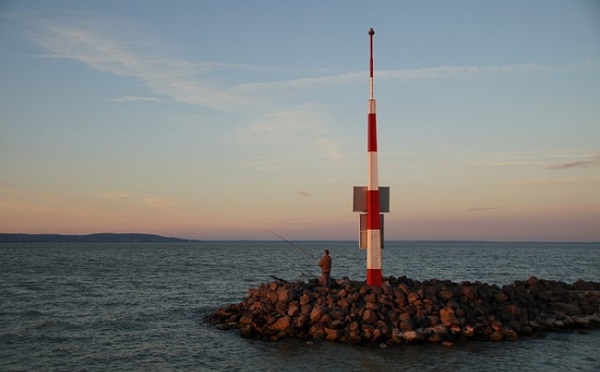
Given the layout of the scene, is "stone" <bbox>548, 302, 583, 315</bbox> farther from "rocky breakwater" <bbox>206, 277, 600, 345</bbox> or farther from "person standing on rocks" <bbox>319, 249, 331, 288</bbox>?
"person standing on rocks" <bbox>319, 249, 331, 288</bbox>

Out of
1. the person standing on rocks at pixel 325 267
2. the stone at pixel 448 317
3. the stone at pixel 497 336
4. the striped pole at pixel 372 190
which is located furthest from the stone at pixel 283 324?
the stone at pixel 497 336

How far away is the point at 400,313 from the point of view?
1661 centimetres

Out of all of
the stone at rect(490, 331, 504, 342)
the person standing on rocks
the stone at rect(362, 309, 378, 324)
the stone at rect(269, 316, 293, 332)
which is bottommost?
the stone at rect(490, 331, 504, 342)

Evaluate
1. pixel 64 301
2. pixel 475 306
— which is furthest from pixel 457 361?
pixel 64 301

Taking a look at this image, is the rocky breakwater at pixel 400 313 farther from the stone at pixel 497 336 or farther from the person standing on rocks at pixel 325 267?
the person standing on rocks at pixel 325 267

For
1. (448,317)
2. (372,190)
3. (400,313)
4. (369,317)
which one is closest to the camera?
(369,317)

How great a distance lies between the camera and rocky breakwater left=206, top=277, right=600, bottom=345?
52.3 feet

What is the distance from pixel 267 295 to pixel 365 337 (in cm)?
446

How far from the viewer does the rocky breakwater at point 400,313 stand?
15.9 metres

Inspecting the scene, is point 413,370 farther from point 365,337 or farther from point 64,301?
point 64,301

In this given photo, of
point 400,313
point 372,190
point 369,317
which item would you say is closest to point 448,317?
point 400,313

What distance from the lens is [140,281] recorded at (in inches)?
1479

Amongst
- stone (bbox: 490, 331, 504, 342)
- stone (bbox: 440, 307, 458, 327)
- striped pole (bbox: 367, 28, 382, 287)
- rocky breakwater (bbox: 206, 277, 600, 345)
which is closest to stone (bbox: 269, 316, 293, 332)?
rocky breakwater (bbox: 206, 277, 600, 345)

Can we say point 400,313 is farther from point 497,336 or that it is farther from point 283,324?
point 283,324
